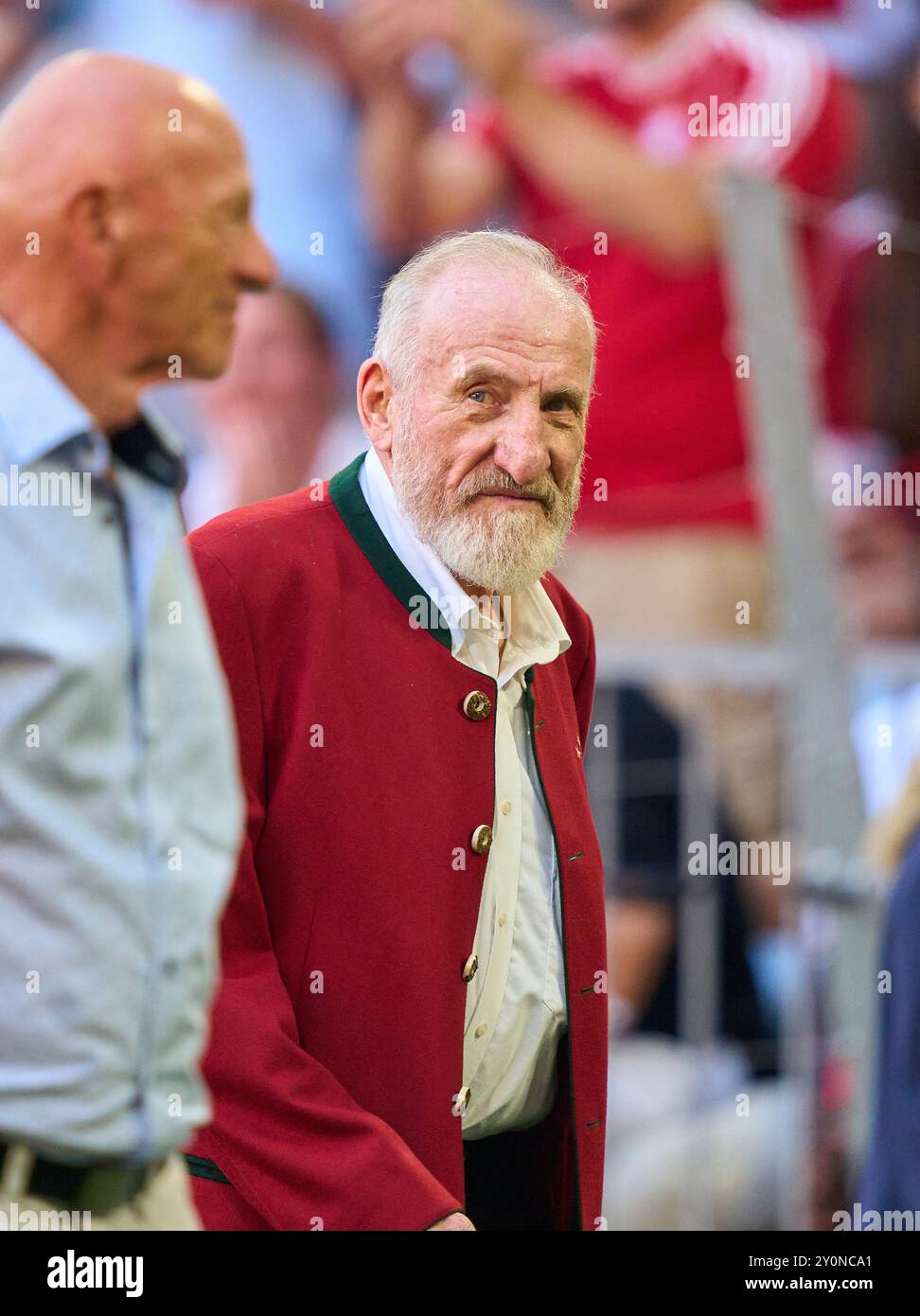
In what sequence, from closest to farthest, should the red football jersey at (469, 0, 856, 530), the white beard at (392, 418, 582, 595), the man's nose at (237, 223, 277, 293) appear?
the man's nose at (237, 223, 277, 293)
the white beard at (392, 418, 582, 595)
the red football jersey at (469, 0, 856, 530)

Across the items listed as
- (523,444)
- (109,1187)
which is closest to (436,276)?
(523,444)

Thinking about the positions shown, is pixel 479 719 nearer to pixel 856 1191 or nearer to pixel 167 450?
pixel 167 450

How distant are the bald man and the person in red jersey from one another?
11.7 ft

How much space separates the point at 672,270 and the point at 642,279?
95mm

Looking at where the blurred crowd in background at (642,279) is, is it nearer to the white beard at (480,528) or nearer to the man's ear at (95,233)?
the white beard at (480,528)

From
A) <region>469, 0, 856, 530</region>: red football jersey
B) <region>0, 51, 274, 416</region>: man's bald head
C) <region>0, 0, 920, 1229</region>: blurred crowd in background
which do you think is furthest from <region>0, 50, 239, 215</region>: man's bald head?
<region>469, 0, 856, 530</region>: red football jersey

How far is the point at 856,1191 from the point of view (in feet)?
12.6

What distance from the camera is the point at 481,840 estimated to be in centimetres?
208

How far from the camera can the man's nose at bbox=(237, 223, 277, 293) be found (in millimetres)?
1838

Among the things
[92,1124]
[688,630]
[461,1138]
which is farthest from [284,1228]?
[688,630]

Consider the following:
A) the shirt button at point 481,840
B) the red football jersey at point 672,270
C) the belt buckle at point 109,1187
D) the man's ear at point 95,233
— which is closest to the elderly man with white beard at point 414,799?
the shirt button at point 481,840

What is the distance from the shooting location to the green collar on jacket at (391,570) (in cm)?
213

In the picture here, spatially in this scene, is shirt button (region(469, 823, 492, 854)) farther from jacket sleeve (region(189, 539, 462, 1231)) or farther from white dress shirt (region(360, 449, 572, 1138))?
jacket sleeve (region(189, 539, 462, 1231))
